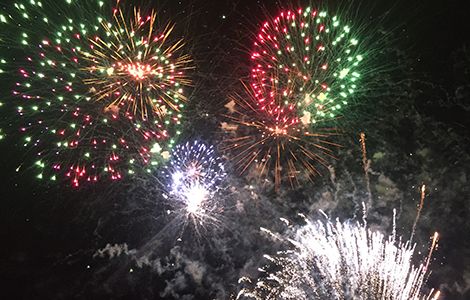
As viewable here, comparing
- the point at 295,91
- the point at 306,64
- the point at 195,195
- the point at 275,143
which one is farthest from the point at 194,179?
the point at 306,64

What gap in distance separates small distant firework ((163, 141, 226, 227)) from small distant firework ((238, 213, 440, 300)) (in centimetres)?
124

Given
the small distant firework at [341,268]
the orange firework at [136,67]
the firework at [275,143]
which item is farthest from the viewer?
the firework at [275,143]

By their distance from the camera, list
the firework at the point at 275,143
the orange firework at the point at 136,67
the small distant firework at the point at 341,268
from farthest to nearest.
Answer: the firework at the point at 275,143, the orange firework at the point at 136,67, the small distant firework at the point at 341,268

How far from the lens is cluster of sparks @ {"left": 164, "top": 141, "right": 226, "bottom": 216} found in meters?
4.01

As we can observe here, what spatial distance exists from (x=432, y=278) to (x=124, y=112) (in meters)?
5.27

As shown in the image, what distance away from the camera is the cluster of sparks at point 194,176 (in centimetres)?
401

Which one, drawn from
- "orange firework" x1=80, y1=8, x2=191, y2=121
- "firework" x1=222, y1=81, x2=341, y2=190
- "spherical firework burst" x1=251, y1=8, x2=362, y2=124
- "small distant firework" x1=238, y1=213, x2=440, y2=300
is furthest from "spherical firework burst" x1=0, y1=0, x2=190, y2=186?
"small distant firework" x1=238, y1=213, x2=440, y2=300

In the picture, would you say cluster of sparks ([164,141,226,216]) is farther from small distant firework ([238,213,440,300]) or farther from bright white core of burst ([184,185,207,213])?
small distant firework ([238,213,440,300])

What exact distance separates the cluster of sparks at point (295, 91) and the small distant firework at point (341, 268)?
997 millimetres

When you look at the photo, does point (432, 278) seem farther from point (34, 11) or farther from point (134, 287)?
point (34, 11)

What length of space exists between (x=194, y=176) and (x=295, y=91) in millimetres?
2027

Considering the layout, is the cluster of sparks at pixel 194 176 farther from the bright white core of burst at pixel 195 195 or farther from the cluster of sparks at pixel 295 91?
the cluster of sparks at pixel 295 91

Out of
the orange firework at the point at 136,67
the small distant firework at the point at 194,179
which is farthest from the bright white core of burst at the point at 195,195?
the orange firework at the point at 136,67

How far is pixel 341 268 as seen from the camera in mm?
3564
